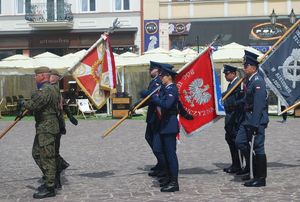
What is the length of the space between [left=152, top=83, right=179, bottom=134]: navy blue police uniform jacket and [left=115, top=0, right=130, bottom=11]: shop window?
92.2 ft

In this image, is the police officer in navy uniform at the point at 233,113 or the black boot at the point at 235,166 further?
the black boot at the point at 235,166

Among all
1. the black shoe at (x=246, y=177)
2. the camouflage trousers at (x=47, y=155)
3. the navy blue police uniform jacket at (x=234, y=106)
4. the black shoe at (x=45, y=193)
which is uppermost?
the navy blue police uniform jacket at (x=234, y=106)

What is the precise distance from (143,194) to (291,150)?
17.0ft

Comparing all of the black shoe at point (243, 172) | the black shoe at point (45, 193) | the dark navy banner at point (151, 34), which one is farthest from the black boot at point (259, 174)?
the dark navy banner at point (151, 34)

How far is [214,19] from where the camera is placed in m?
34.1

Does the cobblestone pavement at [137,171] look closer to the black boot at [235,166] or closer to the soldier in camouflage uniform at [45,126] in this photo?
the black boot at [235,166]

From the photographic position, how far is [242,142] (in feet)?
27.0

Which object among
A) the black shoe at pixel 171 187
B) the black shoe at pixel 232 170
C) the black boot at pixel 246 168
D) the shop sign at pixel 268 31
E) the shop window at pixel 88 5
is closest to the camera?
the black shoe at pixel 171 187

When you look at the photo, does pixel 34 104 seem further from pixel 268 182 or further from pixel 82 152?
pixel 82 152

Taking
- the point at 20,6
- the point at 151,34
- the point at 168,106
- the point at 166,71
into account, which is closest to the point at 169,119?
the point at 168,106

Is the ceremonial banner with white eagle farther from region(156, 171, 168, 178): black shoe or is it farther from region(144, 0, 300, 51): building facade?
region(144, 0, 300, 51): building facade

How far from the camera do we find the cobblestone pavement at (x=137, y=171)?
749cm

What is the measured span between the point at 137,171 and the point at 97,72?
1754mm

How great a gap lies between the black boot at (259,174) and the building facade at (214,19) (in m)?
24.4
